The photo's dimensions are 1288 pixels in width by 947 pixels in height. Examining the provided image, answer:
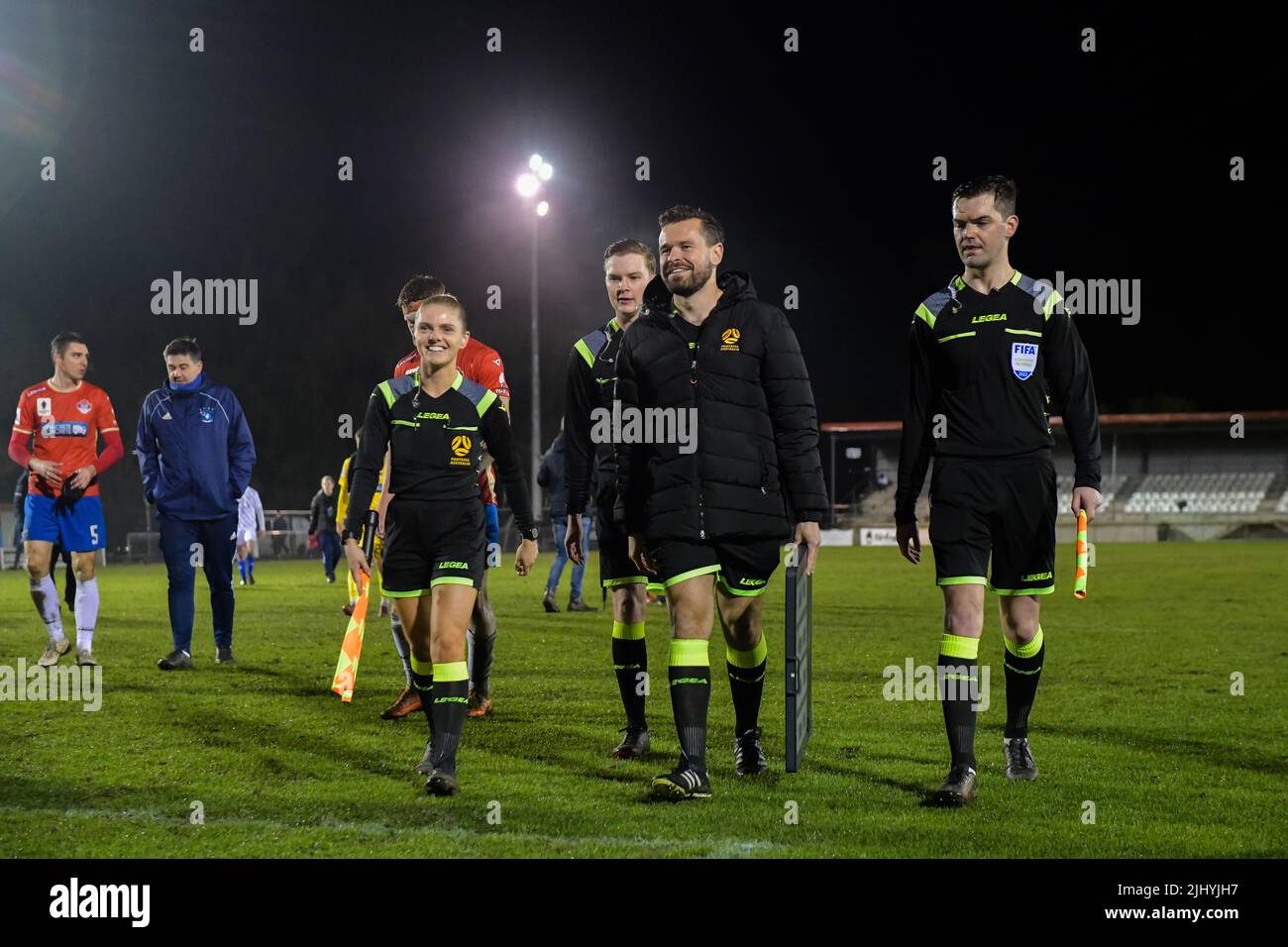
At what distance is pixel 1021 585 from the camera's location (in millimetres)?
5406

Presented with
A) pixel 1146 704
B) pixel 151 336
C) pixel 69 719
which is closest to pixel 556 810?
pixel 69 719

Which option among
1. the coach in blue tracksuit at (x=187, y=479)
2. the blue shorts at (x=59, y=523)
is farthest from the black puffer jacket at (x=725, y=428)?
the blue shorts at (x=59, y=523)

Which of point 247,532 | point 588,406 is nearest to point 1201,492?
point 247,532

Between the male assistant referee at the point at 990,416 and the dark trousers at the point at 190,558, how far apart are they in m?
6.20

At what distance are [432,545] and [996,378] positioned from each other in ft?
8.31

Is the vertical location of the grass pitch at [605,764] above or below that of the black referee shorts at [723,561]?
below

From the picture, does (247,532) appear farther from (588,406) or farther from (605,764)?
(605,764)

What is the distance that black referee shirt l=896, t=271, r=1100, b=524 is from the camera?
5.29m

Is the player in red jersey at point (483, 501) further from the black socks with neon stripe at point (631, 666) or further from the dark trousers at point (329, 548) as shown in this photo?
the dark trousers at point (329, 548)

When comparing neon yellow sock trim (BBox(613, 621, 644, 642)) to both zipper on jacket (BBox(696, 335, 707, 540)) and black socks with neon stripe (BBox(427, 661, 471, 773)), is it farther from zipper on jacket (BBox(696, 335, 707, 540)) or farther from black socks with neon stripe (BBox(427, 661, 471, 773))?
zipper on jacket (BBox(696, 335, 707, 540))

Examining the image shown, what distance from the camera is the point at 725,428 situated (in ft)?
17.1

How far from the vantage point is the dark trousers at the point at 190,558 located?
9.64m
